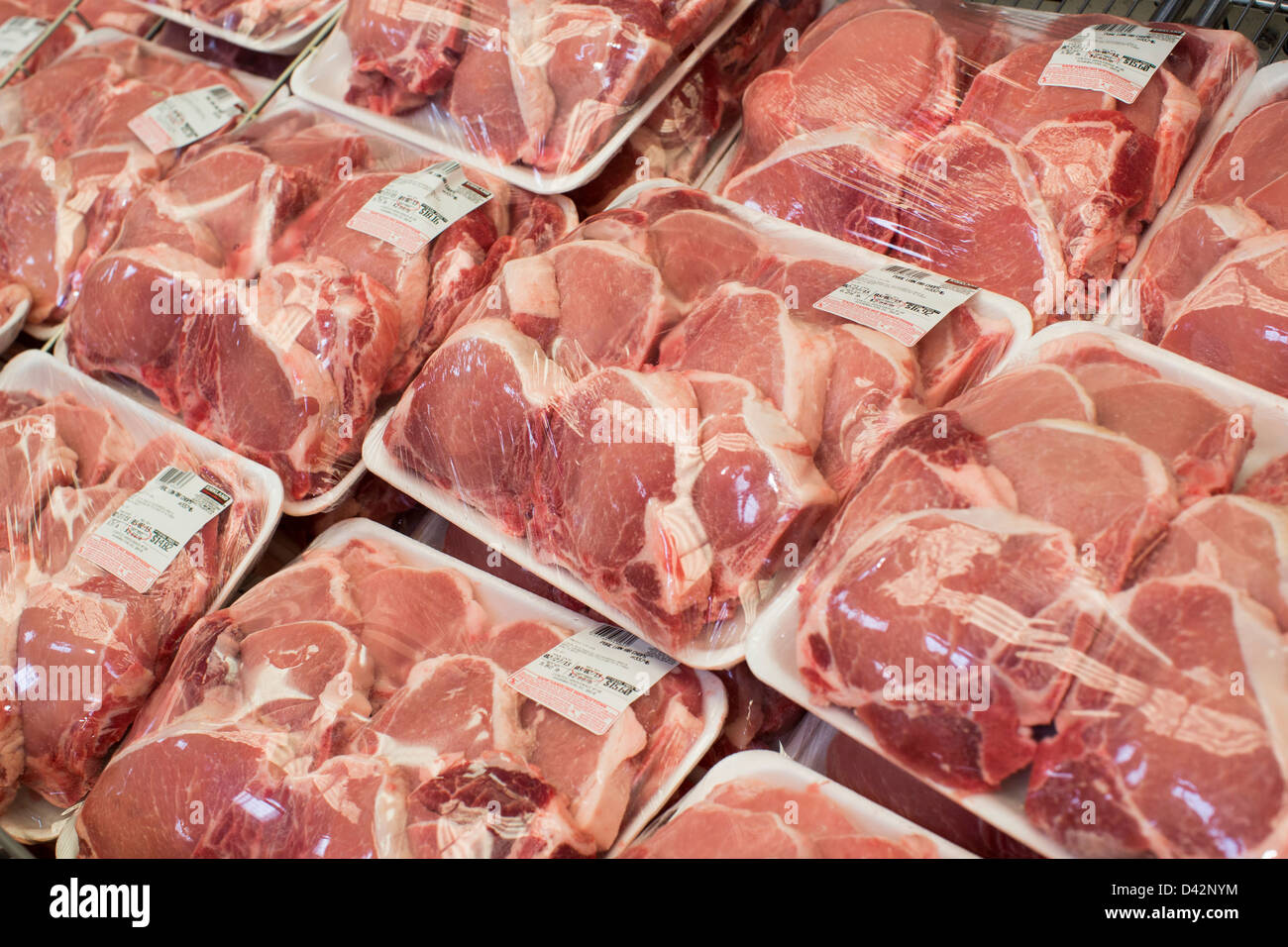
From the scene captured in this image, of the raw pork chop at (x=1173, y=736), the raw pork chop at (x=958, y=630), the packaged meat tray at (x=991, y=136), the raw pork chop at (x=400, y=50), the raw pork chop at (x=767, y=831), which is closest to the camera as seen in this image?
the raw pork chop at (x=1173, y=736)

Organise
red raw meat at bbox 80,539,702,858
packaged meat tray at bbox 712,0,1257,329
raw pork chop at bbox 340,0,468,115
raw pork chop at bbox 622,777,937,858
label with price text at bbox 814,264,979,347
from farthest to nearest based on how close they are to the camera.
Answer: raw pork chop at bbox 340,0,468,115 < packaged meat tray at bbox 712,0,1257,329 < label with price text at bbox 814,264,979,347 < red raw meat at bbox 80,539,702,858 < raw pork chop at bbox 622,777,937,858

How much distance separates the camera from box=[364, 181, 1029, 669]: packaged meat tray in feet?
5.61

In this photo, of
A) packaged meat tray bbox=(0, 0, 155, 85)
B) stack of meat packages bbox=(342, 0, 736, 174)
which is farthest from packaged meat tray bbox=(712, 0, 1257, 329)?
packaged meat tray bbox=(0, 0, 155, 85)

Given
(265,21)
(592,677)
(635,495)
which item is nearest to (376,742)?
(592,677)

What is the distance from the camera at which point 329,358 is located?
7.06 ft

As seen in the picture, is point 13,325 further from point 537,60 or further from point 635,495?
point 635,495

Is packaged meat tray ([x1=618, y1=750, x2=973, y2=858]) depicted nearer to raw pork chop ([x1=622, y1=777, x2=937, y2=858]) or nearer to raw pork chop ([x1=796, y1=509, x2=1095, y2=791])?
raw pork chop ([x1=622, y1=777, x2=937, y2=858])

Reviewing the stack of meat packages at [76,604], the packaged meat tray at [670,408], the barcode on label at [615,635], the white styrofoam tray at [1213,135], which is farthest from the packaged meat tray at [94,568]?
the white styrofoam tray at [1213,135]

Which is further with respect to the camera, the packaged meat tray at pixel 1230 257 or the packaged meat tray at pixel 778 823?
the packaged meat tray at pixel 1230 257

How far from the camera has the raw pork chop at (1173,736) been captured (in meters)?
1.22

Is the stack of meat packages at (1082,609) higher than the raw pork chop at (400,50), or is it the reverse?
the raw pork chop at (400,50)

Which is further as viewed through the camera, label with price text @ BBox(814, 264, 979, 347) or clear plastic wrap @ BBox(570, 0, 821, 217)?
clear plastic wrap @ BBox(570, 0, 821, 217)

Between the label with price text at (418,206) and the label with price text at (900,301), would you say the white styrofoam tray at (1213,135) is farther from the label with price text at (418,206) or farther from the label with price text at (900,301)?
the label with price text at (418,206)

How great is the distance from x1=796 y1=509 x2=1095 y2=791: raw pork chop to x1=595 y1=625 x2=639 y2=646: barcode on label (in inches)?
17.7
